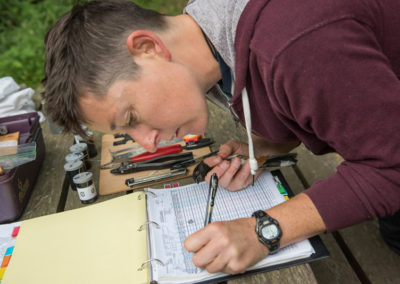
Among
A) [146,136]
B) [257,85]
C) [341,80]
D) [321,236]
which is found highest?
[341,80]

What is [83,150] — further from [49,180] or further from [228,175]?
[228,175]

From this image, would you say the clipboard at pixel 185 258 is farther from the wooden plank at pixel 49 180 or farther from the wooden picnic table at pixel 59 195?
the wooden plank at pixel 49 180

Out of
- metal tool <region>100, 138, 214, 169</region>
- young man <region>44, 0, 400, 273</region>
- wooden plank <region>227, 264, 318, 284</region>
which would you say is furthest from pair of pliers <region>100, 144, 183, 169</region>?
wooden plank <region>227, 264, 318, 284</region>

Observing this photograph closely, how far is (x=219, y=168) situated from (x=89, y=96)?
Answer: 0.46 metres

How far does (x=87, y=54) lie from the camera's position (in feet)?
3.02

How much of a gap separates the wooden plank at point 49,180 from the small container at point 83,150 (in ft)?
0.33

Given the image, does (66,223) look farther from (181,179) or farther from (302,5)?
(302,5)

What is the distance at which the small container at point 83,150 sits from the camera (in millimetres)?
1339

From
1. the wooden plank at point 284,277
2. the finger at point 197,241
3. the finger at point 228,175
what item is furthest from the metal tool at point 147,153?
the wooden plank at point 284,277

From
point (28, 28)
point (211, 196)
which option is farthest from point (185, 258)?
point (28, 28)

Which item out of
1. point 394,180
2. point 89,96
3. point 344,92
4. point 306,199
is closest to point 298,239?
point 306,199

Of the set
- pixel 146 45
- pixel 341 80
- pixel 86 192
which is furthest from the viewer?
pixel 86 192

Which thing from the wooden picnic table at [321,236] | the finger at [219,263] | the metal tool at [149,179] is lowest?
the wooden picnic table at [321,236]

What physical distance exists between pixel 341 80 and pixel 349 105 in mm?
54
